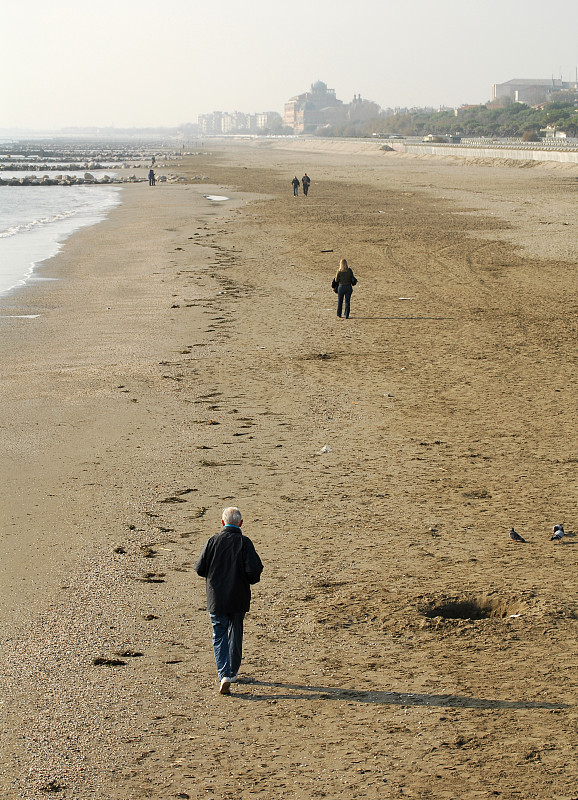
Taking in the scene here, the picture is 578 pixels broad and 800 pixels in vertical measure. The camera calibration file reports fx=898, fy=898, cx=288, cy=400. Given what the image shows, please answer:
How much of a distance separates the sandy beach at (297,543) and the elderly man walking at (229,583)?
0.24 metres

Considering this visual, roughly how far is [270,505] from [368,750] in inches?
160

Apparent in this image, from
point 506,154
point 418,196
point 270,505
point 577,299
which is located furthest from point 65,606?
point 506,154

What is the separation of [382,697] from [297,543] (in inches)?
100

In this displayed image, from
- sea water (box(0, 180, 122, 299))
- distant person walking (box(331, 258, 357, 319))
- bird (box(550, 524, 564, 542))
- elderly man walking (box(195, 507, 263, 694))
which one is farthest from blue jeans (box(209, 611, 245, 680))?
sea water (box(0, 180, 122, 299))

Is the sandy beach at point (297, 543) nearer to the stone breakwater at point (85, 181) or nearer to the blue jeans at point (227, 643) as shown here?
the blue jeans at point (227, 643)

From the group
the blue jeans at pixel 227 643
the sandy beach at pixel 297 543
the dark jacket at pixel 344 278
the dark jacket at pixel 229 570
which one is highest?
the dark jacket at pixel 344 278

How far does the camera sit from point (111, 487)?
9.70 meters

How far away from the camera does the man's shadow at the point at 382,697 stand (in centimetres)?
565

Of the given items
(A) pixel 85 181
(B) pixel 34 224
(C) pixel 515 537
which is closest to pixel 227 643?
(C) pixel 515 537

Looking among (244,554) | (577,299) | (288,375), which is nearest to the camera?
(244,554)

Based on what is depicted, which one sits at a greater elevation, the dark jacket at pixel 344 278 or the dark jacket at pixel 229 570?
the dark jacket at pixel 344 278

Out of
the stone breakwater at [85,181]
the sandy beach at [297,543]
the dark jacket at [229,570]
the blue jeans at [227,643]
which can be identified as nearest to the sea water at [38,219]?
the stone breakwater at [85,181]

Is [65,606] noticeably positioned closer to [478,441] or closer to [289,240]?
[478,441]

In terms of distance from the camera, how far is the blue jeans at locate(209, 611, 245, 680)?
594 cm
